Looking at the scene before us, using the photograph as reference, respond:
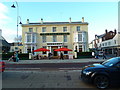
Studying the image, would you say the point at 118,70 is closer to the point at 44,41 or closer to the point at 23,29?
the point at 44,41

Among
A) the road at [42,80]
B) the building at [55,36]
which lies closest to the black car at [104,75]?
the road at [42,80]

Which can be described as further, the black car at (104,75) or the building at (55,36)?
the building at (55,36)

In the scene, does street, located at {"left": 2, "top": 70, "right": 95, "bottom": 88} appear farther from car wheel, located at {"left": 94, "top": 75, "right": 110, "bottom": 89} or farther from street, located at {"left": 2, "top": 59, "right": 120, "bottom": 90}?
car wheel, located at {"left": 94, "top": 75, "right": 110, "bottom": 89}

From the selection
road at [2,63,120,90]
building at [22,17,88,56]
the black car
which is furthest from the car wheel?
building at [22,17,88,56]

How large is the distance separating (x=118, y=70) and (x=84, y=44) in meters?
27.6

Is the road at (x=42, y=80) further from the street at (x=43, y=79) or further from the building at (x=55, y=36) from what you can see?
the building at (x=55, y=36)

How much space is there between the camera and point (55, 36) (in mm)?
33594

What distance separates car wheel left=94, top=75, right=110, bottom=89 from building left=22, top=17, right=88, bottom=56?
2711cm

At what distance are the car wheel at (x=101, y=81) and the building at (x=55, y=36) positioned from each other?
27109mm

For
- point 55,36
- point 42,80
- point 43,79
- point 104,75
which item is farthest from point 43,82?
point 55,36

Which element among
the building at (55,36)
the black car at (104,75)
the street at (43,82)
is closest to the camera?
the black car at (104,75)

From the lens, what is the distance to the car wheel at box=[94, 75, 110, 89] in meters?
5.43

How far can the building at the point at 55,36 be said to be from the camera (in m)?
32.8

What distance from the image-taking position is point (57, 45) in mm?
32969
